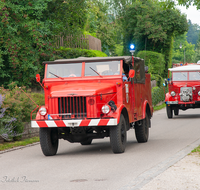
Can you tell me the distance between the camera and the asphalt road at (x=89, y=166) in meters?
6.62

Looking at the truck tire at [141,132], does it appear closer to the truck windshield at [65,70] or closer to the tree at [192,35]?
the truck windshield at [65,70]

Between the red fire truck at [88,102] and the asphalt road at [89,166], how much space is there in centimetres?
53

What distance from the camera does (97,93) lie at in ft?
31.2

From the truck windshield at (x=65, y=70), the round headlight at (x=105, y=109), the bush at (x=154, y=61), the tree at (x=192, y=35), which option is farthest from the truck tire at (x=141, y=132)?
the tree at (x=192, y=35)

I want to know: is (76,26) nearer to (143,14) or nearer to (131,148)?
(131,148)

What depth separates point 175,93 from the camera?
2192 centimetres

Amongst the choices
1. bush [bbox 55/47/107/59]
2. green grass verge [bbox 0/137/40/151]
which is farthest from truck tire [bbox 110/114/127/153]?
bush [bbox 55/47/107/59]

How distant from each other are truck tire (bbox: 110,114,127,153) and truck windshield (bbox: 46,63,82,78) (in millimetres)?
1806

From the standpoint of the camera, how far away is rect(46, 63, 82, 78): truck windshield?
10688 millimetres

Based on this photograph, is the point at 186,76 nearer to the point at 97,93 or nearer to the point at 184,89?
the point at 184,89

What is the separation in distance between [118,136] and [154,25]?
3289 cm

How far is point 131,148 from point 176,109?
506 inches

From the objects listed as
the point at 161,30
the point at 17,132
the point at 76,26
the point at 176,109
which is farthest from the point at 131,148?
the point at 161,30

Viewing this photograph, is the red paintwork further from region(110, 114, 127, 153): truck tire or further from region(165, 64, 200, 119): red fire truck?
region(165, 64, 200, 119): red fire truck
